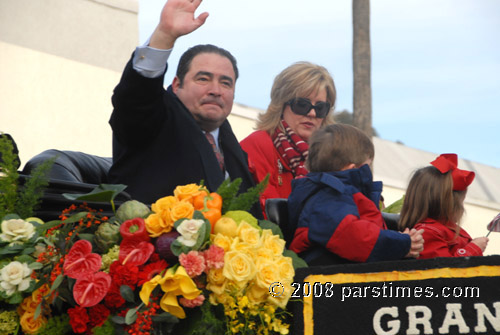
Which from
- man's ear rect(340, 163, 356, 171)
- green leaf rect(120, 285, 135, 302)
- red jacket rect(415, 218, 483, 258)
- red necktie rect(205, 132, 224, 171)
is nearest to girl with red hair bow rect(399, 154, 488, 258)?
red jacket rect(415, 218, 483, 258)

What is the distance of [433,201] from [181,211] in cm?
167

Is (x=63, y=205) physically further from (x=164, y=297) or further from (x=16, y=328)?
(x=164, y=297)

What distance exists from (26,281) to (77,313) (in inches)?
8.1

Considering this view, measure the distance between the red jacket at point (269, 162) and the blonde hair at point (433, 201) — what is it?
0.83 m

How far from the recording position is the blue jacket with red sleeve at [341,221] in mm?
2859

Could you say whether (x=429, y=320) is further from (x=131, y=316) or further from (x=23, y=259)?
(x=23, y=259)

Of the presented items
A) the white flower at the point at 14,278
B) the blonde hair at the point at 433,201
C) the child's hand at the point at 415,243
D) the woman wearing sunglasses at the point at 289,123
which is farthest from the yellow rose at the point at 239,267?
the woman wearing sunglasses at the point at 289,123

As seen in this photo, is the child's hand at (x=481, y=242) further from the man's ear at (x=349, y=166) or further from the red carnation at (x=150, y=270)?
the red carnation at (x=150, y=270)

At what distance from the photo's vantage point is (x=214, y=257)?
2039 millimetres

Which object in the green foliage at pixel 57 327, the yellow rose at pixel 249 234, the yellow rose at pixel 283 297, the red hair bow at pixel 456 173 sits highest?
the red hair bow at pixel 456 173

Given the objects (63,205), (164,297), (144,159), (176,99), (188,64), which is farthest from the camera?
(188,64)

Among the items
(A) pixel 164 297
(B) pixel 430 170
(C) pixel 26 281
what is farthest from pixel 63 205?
(B) pixel 430 170

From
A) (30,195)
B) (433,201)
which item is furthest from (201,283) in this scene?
(433,201)

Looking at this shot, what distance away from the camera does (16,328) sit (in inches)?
83.5
